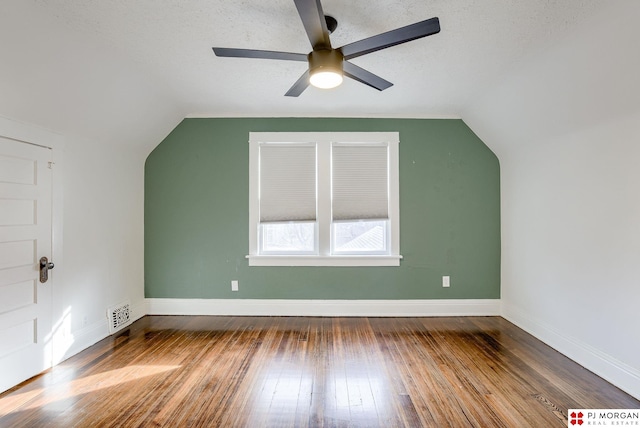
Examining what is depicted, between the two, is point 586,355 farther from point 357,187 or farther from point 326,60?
point 326,60

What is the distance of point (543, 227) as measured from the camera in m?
3.29

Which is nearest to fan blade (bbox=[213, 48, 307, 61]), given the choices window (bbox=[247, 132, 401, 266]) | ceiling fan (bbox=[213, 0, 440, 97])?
ceiling fan (bbox=[213, 0, 440, 97])

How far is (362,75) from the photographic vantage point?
2.28 meters

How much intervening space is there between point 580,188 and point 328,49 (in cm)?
260

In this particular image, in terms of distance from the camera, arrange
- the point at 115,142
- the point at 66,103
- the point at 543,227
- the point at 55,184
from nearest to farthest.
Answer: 1. the point at 66,103
2. the point at 55,184
3. the point at 543,227
4. the point at 115,142

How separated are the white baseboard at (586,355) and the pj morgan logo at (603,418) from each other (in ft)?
0.93

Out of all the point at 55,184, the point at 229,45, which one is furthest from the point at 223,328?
the point at 229,45

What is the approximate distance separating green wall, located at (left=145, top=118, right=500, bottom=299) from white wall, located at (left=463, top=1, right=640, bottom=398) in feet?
1.44

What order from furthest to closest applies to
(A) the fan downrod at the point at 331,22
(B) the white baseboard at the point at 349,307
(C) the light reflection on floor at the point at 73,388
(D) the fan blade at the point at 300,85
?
(B) the white baseboard at the point at 349,307, (D) the fan blade at the point at 300,85, (C) the light reflection on floor at the point at 73,388, (A) the fan downrod at the point at 331,22

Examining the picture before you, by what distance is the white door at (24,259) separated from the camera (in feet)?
7.80

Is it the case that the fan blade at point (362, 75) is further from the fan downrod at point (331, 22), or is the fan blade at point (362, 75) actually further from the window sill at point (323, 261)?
the window sill at point (323, 261)

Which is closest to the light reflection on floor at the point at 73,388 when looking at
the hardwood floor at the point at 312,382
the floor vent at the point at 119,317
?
the hardwood floor at the point at 312,382

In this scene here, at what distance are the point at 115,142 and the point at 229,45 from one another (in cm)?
201

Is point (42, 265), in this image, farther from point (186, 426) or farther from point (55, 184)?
point (186, 426)
